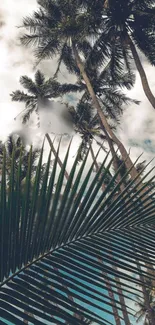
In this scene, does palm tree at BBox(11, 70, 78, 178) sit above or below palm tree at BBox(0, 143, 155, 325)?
above

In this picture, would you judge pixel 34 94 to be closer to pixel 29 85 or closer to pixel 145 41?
pixel 29 85

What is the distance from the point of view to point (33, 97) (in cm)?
3012

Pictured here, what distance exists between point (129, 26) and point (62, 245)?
1824 cm

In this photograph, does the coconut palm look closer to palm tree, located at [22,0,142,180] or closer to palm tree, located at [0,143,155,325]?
palm tree, located at [22,0,142,180]

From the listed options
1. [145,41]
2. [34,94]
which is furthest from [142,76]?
[34,94]

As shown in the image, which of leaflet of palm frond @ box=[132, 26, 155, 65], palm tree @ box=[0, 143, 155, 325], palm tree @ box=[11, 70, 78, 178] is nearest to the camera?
palm tree @ box=[0, 143, 155, 325]

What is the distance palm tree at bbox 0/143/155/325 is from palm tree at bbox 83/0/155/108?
51.8 ft

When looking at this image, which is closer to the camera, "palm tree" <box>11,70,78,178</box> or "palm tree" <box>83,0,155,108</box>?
"palm tree" <box>83,0,155,108</box>

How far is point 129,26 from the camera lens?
59.4ft

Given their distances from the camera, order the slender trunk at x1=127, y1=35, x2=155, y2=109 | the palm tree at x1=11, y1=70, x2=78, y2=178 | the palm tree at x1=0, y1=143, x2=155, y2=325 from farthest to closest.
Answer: the palm tree at x1=11, y1=70, x2=78, y2=178, the slender trunk at x1=127, y1=35, x2=155, y2=109, the palm tree at x1=0, y1=143, x2=155, y2=325

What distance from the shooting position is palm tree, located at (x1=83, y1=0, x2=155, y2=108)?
17.4 m

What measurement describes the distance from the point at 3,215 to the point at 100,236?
0.45 metres

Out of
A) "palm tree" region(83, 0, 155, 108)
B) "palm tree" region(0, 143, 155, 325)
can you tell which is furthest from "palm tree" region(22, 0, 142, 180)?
"palm tree" region(0, 143, 155, 325)

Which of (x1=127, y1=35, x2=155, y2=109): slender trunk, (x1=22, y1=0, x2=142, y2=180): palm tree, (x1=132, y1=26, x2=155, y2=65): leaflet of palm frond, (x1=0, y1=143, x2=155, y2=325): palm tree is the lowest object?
(x1=0, y1=143, x2=155, y2=325): palm tree
